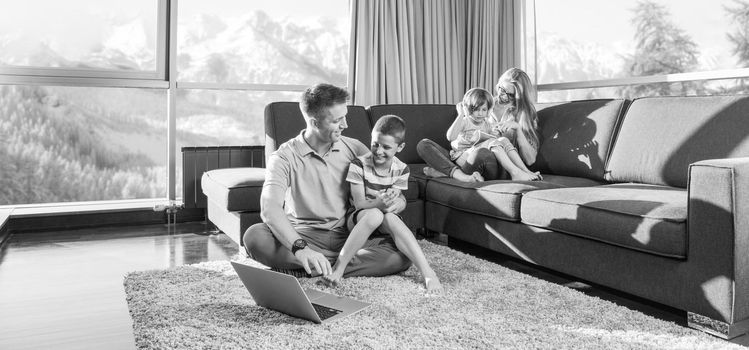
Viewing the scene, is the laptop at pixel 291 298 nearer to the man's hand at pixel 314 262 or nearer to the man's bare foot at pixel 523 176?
the man's hand at pixel 314 262

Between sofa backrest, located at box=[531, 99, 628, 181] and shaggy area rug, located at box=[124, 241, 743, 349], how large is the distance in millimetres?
989

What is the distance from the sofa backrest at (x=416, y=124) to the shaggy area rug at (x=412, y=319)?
148 centimetres

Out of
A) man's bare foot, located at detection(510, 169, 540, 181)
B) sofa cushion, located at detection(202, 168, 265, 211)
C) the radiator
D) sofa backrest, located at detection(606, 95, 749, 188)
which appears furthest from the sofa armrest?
the radiator

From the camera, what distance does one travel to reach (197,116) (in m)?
4.97

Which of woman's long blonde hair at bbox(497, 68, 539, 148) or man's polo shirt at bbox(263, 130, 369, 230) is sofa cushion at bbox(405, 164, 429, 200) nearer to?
woman's long blonde hair at bbox(497, 68, 539, 148)

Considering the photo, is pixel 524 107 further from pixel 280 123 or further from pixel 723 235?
pixel 723 235

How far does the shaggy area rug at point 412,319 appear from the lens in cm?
187

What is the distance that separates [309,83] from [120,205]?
1668 mm

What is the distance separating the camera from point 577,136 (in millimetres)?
3428

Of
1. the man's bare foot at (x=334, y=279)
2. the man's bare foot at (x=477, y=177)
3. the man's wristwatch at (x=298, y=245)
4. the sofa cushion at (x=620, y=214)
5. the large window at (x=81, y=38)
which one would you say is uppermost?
the large window at (x=81, y=38)

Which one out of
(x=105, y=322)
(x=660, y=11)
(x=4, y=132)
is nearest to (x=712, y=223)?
(x=105, y=322)

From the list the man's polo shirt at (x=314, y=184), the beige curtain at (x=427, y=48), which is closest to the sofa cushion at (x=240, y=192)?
the man's polo shirt at (x=314, y=184)

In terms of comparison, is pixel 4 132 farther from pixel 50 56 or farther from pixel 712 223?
pixel 712 223

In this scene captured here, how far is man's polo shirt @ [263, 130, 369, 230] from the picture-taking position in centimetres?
263
